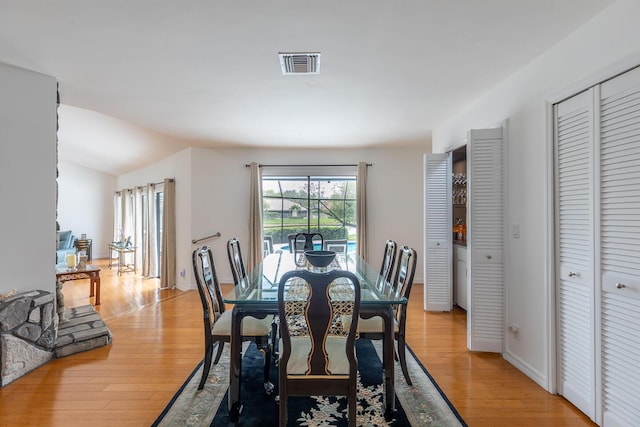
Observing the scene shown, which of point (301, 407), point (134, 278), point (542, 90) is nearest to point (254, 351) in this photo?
point (301, 407)

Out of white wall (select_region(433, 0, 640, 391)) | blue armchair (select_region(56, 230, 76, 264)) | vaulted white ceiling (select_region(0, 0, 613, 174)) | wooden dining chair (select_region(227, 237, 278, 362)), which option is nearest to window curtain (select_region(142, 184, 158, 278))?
blue armchair (select_region(56, 230, 76, 264))

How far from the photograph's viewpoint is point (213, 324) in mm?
2379

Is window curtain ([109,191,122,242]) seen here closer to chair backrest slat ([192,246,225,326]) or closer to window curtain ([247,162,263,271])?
window curtain ([247,162,263,271])

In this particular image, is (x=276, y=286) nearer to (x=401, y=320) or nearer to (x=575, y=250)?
(x=401, y=320)

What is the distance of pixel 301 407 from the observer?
212 centimetres

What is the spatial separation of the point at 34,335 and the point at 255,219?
3.33 meters

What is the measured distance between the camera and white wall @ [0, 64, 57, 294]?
2674mm

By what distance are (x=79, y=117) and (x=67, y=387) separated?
449cm

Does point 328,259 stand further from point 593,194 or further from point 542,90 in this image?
point 542,90

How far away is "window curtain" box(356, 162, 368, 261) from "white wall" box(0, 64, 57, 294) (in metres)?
4.17

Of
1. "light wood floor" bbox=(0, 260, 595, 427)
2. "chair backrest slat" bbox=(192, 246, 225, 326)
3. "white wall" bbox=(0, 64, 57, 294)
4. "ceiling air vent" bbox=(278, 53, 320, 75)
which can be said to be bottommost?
"light wood floor" bbox=(0, 260, 595, 427)

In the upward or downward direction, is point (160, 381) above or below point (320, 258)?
below

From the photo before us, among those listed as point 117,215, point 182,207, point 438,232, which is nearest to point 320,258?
point 438,232

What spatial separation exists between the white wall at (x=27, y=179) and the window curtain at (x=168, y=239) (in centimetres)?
279
